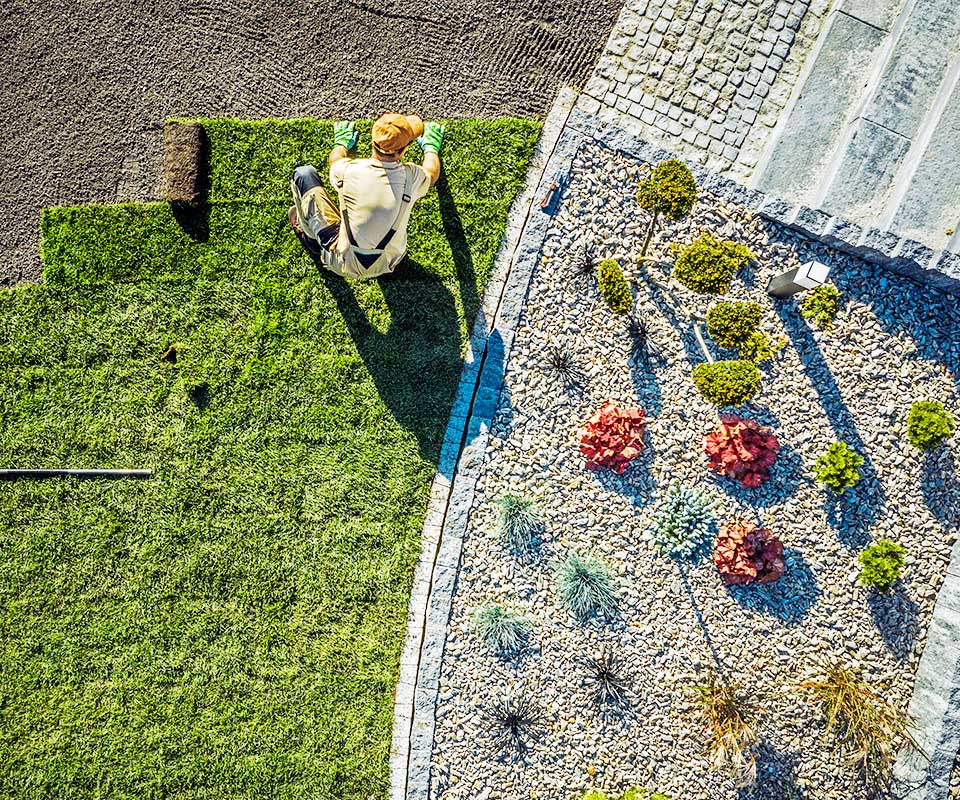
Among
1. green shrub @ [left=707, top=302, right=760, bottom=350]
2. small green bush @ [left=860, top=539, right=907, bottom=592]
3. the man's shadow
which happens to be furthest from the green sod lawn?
small green bush @ [left=860, top=539, right=907, bottom=592]

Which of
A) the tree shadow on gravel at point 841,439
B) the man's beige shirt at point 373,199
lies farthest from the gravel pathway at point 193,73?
the tree shadow on gravel at point 841,439

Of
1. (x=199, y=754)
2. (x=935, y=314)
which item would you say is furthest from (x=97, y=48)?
(x=935, y=314)

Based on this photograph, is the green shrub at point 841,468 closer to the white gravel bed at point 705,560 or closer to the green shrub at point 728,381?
the white gravel bed at point 705,560

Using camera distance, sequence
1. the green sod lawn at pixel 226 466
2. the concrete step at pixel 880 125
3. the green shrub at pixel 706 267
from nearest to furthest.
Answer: the green shrub at pixel 706 267, the concrete step at pixel 880 125, the green sod lawn at pixel 226 466

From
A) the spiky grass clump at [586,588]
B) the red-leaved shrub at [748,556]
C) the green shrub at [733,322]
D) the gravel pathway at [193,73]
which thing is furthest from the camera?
the gravel pathway at [193,73]

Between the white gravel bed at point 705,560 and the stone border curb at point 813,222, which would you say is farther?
the white gravel bed at point 705,560

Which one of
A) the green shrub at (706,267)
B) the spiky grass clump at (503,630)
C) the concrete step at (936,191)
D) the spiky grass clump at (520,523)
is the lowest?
the spiky grass clump at (503,630)
